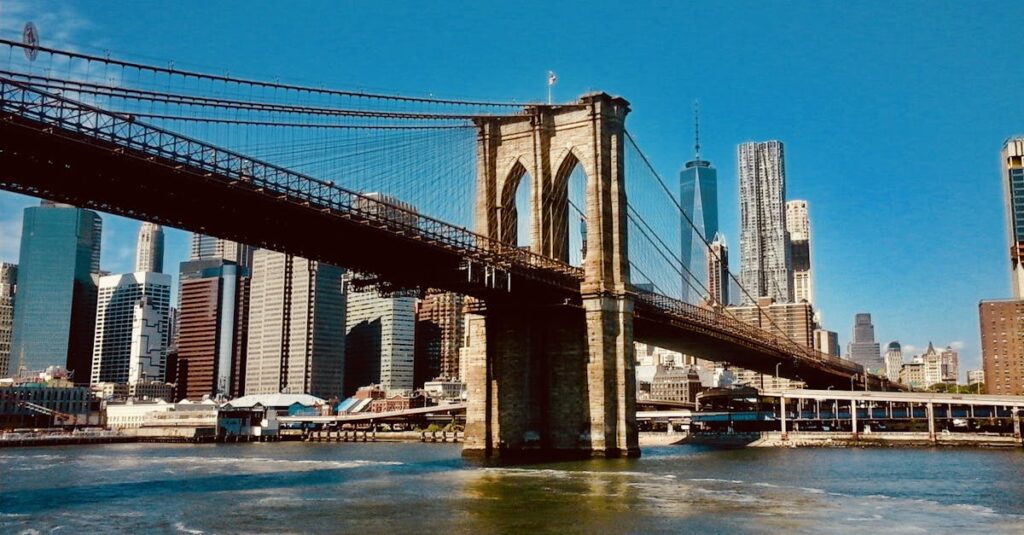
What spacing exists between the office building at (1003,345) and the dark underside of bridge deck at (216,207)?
13944 cm

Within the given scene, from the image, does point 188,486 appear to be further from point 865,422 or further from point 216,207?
point 865,422

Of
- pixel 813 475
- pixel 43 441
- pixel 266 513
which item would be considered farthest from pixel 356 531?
pixel 43 441

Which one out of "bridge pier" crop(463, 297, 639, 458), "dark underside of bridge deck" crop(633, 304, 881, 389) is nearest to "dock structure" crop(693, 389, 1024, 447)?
"dark underside of bridge deck" crop(633, 304, 881, 389)

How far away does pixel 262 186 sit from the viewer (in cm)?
4578

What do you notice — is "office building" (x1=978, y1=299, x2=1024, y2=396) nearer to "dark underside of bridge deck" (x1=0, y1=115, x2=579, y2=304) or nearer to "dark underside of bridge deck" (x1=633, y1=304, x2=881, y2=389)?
"dark underside of bridge deck" (x1=633, y1=304, x2=881, y2=389)

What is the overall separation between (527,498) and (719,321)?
63.8 meters

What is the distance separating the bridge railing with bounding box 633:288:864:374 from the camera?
257 feet

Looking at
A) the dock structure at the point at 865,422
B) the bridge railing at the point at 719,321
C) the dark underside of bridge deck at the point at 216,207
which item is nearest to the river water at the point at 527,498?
the dark underside of bridge deck at the point at 216,207

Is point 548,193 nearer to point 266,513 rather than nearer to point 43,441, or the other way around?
point 266,513

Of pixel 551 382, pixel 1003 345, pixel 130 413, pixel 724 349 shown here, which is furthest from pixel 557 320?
pixel 1003 345

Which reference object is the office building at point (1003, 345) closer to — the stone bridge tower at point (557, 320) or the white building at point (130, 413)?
the stone bridge tower at point (557, 320)

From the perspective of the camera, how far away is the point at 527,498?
4062 cm

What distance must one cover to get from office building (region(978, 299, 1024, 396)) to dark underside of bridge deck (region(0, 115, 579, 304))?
139439 millimetres

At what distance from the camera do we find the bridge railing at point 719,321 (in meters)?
78.2
